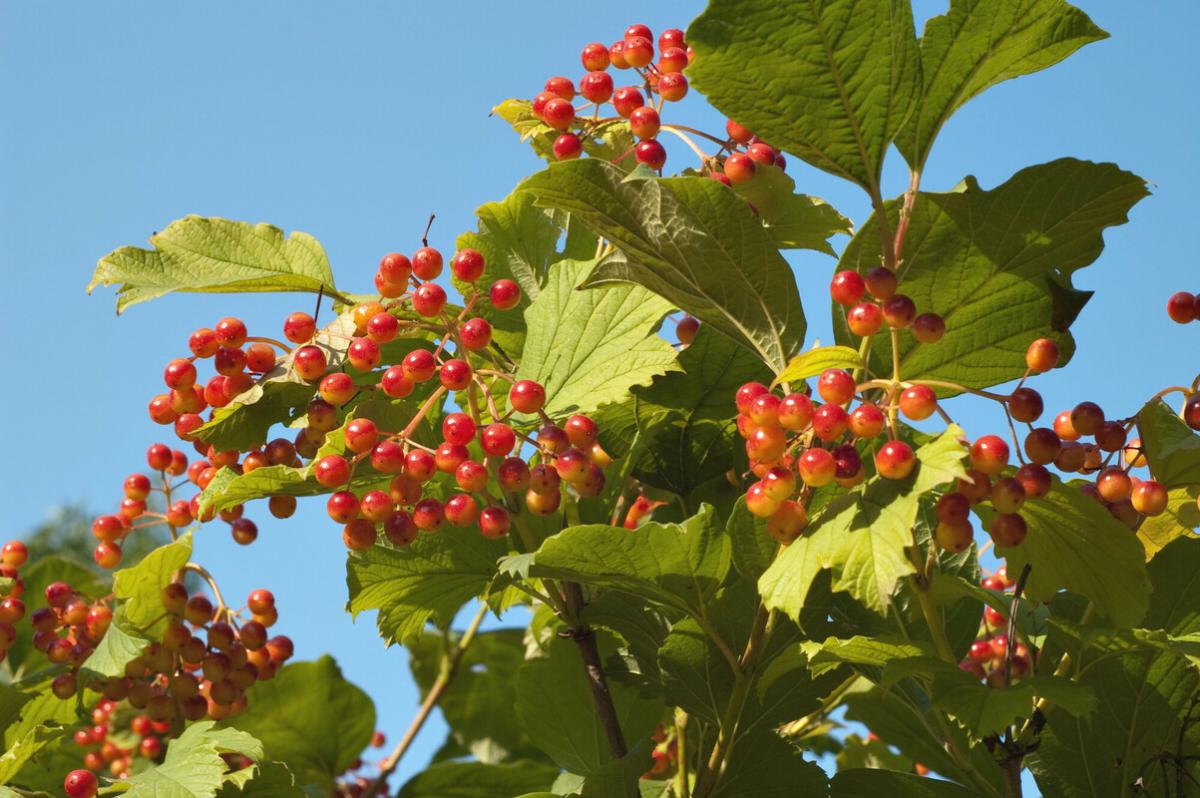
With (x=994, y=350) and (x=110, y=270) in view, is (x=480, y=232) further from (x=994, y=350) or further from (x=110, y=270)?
(x=994, y=350)

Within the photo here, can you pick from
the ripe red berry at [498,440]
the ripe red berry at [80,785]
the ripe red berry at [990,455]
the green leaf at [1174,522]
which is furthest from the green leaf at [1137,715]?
the ripe red berry at [80,785]

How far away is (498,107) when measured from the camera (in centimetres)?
221

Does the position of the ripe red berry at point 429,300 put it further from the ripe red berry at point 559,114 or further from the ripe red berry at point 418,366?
the ripe red berry at point 559,114

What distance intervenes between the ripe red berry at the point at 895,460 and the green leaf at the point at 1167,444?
1.35ft

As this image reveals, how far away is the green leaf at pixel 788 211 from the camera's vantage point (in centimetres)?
190

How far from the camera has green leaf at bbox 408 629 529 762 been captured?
3.34m

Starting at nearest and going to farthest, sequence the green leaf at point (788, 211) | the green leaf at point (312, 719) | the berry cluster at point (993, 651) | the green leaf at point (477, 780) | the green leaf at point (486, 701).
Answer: the green leaf at point (788, 211) → the berry cluster at point (993, 651) → the green leaf at point (477, 780) → the green leaf at point (312, 719) → the green leaf at point (486, 701)

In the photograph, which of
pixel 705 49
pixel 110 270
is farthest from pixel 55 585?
pixel 705 49

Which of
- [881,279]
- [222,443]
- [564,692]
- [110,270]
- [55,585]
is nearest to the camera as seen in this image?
[881,279]

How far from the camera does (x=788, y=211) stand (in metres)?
1.92

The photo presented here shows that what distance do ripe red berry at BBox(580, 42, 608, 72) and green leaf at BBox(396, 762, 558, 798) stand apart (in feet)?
4.68

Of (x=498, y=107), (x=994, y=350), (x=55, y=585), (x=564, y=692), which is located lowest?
(x=564, y=692)

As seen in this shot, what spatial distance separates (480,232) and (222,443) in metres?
0.57

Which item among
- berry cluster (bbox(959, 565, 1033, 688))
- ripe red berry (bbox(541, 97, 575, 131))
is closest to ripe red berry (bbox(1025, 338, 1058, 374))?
ripe red berry (bbox(541, 97, 575, 131))
